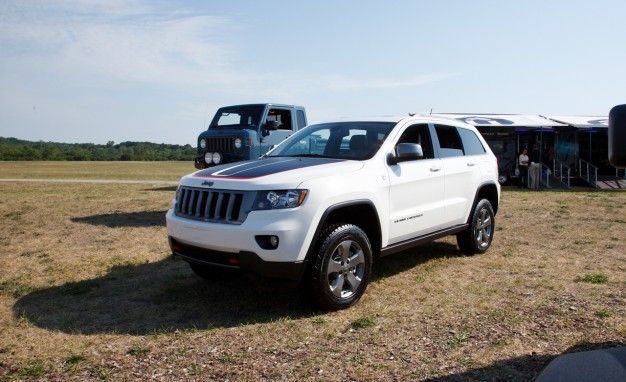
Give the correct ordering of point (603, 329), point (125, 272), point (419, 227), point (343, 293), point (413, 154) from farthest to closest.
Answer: point (125, 272) < point (419, 227) < point (413, 154) < point (343, 293) < point (603, 329)

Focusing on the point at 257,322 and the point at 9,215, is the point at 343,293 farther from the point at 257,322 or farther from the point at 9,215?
the point at 9,215

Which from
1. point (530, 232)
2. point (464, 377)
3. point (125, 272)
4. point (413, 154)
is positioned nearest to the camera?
point (464, 377)

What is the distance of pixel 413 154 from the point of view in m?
5.09

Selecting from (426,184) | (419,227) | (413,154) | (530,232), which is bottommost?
(530,232)

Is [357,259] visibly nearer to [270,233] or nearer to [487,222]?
[270,233]

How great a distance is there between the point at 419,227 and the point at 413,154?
35.9 inches

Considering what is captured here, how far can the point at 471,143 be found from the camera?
6914 millimetres

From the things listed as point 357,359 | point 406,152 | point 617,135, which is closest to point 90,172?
point 406,152

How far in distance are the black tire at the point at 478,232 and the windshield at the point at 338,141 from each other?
204 centimetres

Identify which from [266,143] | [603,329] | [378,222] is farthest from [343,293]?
[266,143]

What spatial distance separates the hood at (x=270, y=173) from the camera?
432cm

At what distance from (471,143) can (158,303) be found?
4481 millimetres

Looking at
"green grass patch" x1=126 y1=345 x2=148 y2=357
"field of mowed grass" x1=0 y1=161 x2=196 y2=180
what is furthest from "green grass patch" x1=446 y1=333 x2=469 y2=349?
"field of mowed grass" x1=0 y1=161 x2=196 y2=180

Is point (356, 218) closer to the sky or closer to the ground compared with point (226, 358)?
closer to the sky
